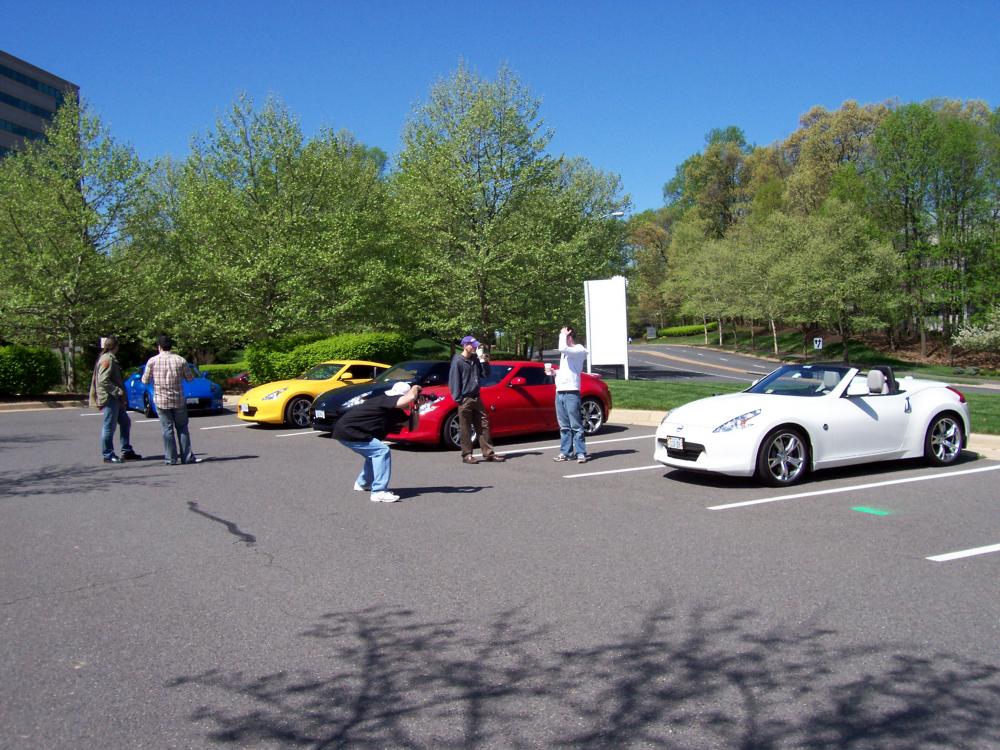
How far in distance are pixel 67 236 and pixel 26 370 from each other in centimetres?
562

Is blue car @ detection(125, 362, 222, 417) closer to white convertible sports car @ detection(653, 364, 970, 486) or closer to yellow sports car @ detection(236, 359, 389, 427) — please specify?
yellow sports car @ detection(236, 359, 389, 427)

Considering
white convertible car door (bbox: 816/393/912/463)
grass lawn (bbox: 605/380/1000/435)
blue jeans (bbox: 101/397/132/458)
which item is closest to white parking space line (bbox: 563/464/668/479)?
white convertible car door (bbox: 816/393/912/463)

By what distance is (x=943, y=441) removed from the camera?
995cm

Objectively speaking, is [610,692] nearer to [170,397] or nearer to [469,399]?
[469,399]

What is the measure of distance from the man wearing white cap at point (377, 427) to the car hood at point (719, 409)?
10.3 feet

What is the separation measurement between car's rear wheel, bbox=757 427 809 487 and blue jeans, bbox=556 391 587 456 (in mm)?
2759

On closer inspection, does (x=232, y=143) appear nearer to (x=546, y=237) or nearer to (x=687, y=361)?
(x=546, y=237)

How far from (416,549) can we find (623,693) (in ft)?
9.75

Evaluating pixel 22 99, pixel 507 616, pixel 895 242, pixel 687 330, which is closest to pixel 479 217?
pixel 507 616

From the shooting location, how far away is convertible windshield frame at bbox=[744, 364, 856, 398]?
31.2ft

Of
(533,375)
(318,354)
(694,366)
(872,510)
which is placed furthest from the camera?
(694,366)

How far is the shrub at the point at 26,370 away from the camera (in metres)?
22.1

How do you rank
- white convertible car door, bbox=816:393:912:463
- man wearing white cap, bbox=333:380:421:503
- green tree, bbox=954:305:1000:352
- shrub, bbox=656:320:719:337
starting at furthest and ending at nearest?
shrub, bbox=656:320:719:337 < green tree, bbox=954:305:1000:352 < white convertible car door, bbox=816:393:912:463 < man wearing white cap, bbox=333:380:421:503

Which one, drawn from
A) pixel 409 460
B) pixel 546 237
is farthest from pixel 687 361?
pixel 409 460
